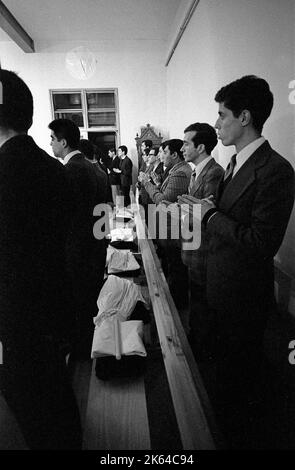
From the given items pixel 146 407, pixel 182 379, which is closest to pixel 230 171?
pixel 182 379

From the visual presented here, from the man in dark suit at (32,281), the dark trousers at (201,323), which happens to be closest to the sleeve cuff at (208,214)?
the man in dark suit at (32,281)

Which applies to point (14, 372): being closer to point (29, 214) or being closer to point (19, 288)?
point (19, 288)

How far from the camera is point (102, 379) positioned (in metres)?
1.72

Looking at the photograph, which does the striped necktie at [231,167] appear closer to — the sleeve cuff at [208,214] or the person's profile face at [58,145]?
the sleeve cuff at [208,214]

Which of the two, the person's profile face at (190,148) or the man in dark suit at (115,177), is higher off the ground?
the person's profile face at (190,148)

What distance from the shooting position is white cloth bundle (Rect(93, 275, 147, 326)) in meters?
2.04

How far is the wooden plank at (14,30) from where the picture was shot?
237 inches

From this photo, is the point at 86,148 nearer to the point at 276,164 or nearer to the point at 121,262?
the point at 121,262

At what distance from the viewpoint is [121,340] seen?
1.75m

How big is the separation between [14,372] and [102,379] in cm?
77

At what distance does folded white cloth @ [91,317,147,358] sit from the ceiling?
21.1ft

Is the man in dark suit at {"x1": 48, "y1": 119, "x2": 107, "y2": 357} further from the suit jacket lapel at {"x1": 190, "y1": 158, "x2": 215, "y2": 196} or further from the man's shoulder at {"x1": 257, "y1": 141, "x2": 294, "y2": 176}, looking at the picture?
the man's shoulder at {"x1": 257, "y1": 141, "x2": 294, "y2": 176}

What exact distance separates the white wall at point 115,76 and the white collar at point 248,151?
26.6 feet

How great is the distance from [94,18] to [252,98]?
6.98 meters
